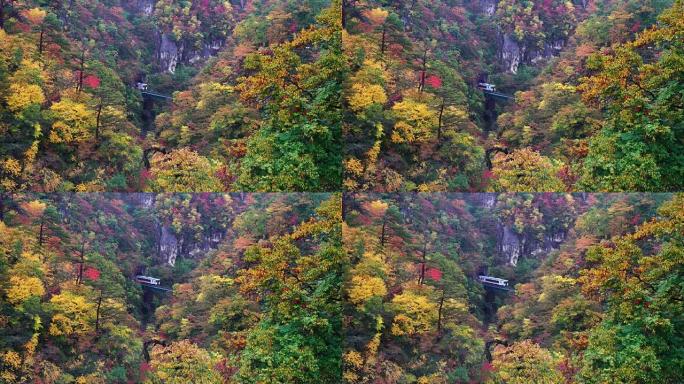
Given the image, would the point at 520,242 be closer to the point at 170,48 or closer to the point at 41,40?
the point at 170,48

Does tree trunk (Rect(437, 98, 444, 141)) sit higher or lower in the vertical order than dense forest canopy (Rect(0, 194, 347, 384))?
higher

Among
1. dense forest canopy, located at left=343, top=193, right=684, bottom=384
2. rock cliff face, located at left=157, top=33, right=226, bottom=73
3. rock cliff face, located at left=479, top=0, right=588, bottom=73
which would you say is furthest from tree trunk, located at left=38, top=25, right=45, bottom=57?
rock cliff face, located at left=479, top=0, right=588, bottom=73

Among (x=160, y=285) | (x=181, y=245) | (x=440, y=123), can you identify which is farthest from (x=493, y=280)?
(x=160, y=285)

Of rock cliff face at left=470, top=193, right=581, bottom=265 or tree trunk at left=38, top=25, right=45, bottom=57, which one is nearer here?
rock cliff face at left=470, top=193, right=581, bottom=265

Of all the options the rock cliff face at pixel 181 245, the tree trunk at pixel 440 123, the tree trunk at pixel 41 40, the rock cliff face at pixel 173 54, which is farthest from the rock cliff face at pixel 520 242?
the tree trunk at pixel 41 40

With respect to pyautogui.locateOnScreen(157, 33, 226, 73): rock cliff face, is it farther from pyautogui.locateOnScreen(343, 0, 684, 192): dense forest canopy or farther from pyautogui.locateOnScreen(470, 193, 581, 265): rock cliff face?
pyautogui.locateOnScreen(470, 193, 581, 265): rock cliff face

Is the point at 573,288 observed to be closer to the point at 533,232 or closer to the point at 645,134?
the point at 533,232

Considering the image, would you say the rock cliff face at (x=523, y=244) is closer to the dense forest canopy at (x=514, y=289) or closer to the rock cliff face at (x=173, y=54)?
the dense forest canopy at (x=514, y=289)
